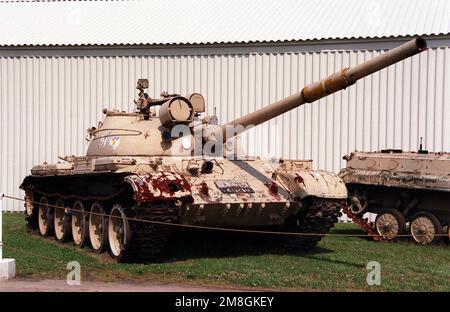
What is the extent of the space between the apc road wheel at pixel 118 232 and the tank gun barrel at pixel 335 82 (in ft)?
8.36

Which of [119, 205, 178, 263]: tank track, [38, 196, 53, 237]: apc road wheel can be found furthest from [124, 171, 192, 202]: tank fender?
[38, 196, 53, 237]: apc road wheel

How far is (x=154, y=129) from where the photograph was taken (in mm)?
14844

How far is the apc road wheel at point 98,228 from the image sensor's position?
14.0 metres

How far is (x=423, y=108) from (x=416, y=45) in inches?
402

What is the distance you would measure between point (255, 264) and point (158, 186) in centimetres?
216

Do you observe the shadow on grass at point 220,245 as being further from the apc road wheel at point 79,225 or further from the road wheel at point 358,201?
the road wheel at point 358,201

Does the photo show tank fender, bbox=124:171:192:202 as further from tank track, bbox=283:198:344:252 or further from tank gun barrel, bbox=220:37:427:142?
tank track, bbox=283:198:344:252

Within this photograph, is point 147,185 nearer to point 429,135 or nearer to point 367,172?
point 367,172

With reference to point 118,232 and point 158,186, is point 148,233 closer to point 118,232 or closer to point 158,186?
point 158,186

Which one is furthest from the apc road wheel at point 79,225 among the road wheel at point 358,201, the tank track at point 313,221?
the road wheel at point 358,201

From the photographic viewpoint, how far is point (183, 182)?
12.3 meters

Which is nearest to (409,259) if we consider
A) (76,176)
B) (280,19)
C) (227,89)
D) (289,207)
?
(289,207)

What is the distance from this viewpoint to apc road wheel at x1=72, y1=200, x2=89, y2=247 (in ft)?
49.6

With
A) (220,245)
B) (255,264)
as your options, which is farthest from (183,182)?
(220,245)
